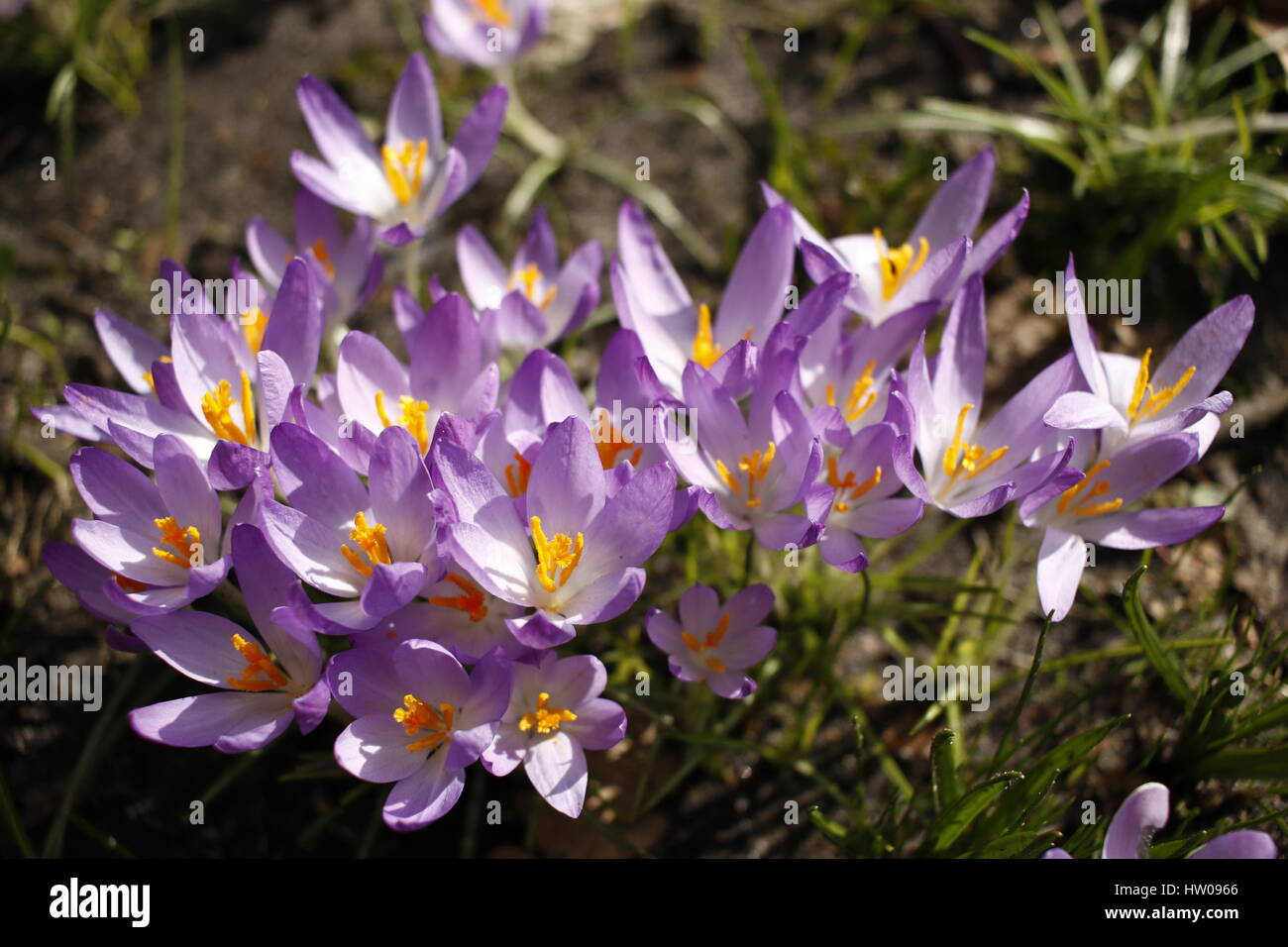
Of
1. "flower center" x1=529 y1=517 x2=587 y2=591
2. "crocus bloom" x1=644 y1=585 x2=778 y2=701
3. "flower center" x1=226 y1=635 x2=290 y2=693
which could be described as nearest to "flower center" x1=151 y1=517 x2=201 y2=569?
"flower center" x1=226 y1=635 x2=290 y2=693

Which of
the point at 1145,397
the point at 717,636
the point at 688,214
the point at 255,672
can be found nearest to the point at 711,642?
the point at 717,636

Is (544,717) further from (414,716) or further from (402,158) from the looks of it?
(402,158)

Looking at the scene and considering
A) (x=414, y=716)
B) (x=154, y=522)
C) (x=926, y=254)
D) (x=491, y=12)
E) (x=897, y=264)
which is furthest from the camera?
(x=491, y=12)

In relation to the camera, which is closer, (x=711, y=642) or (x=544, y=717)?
(x=544, y=717)

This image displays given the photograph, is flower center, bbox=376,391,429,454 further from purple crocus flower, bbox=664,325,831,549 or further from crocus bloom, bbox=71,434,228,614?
purple crocus flower, bbox=664,325,831,549

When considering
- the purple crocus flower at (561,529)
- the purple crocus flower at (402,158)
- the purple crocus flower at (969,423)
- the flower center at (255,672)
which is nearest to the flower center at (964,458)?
the purple crocus flower at (969,423)
